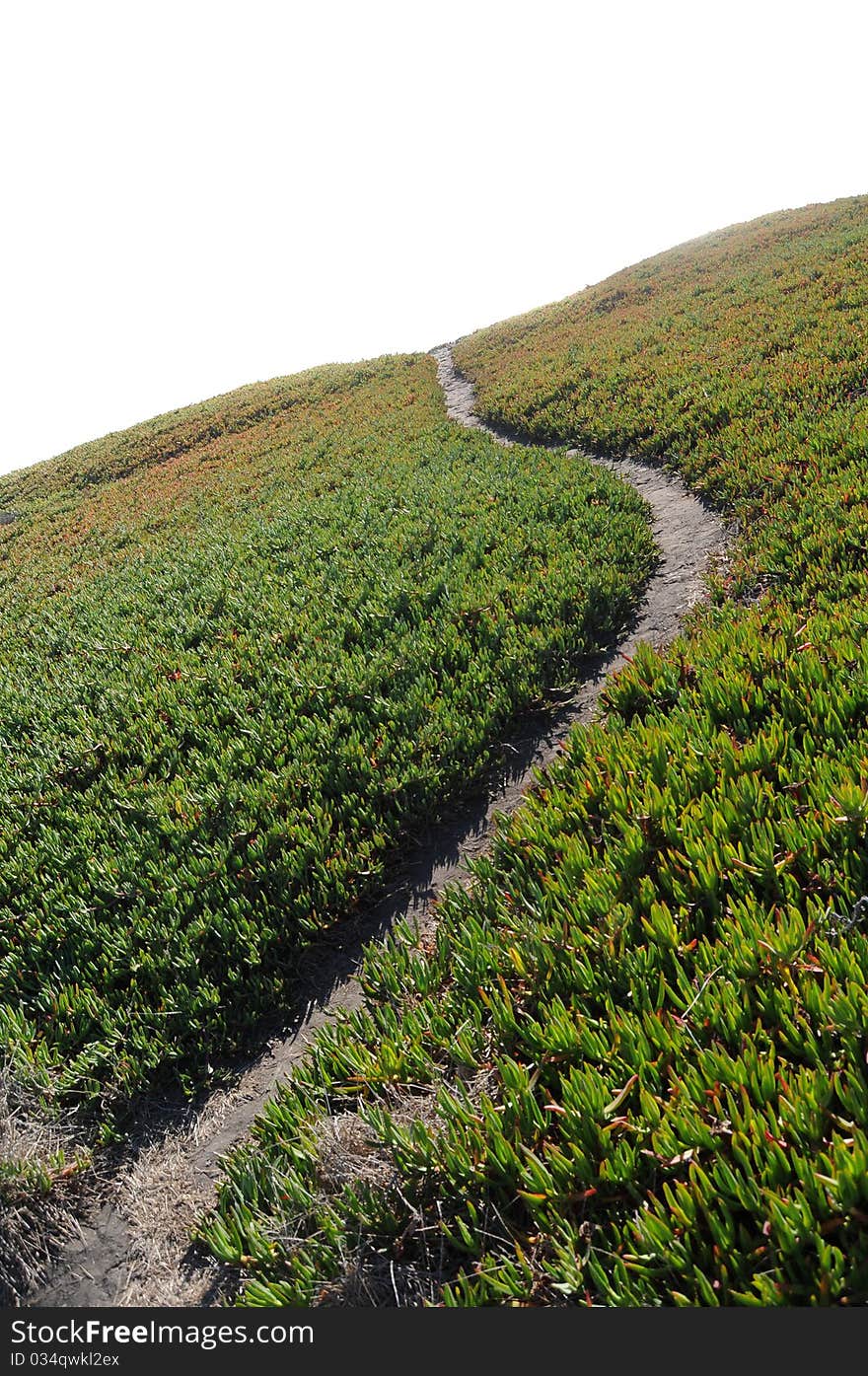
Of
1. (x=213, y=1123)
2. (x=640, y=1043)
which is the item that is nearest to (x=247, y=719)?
(x=213, y=1123)

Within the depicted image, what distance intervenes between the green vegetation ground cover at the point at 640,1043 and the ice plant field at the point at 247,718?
3.43 ft

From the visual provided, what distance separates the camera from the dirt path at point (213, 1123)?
3.09 meters

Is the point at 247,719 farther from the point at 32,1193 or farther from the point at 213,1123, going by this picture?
the point at 32,1193

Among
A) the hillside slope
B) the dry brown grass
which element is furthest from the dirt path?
the hillside slope

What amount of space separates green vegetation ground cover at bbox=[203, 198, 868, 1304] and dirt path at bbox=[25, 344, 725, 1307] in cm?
27

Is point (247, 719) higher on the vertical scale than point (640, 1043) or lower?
higher

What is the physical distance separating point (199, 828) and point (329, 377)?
32004 millimetres

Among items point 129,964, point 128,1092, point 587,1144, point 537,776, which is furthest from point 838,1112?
point 129,964

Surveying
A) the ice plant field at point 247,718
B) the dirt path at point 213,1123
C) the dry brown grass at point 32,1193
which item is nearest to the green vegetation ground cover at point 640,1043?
the dirt path at point 213,1123

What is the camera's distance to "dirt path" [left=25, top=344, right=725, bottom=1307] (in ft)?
10.1

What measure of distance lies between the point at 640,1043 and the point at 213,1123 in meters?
2.54

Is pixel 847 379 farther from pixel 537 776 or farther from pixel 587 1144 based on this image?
pixel 587 1144

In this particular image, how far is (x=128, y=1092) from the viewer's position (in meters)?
3.88

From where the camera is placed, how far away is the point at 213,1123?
376cm
